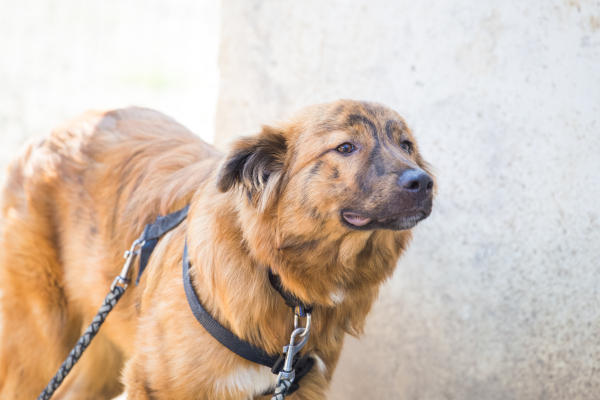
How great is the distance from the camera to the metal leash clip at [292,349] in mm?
1961

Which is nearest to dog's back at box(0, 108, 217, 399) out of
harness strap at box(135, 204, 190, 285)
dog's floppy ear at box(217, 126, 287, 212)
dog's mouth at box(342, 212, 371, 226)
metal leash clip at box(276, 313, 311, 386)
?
harness strap at box(135, 204, 190, 285)

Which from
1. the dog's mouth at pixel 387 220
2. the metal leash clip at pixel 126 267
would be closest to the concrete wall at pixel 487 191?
the dog's mouth at pixel 387 220

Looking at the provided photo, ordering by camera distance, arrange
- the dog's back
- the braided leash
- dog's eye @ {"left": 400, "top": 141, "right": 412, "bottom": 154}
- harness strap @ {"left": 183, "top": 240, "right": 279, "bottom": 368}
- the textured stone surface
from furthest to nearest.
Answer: the textured stone surface
the dog's back
dog's eye @ {"left": 400, "top": 141, "right": 412, "bottom": 154}
the braided leash
harness strap @ {"left": 183, "top": 240, "right": 279, "bottom": 368}

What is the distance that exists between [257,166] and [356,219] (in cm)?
51

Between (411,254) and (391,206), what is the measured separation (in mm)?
1345

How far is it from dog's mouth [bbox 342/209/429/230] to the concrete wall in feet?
3.23

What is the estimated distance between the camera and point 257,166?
A: 7.22 ft

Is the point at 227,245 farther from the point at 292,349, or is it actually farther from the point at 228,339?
the point at 292,349

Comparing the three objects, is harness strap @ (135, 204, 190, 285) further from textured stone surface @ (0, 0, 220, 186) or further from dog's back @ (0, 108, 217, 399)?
textured stone surface @ (0, 0, 220, 186)

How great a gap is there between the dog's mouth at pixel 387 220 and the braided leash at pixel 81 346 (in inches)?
48.3

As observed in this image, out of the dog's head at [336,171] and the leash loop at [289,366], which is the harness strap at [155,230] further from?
the leash loop at [289,366]

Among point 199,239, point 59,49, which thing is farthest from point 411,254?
point 59,49

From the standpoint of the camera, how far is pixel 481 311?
2.87 meters

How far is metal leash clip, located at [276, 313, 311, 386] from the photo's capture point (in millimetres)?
1961
